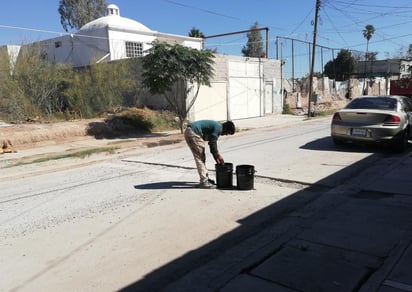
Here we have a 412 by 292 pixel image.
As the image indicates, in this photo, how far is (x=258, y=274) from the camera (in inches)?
133

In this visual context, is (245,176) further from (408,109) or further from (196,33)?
(196,33)

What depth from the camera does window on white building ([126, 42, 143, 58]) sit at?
26688 mm

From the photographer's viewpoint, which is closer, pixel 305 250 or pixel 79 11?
pixel 305 250

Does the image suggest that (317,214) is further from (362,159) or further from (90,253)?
(362,159)

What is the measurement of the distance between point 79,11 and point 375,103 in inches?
1875

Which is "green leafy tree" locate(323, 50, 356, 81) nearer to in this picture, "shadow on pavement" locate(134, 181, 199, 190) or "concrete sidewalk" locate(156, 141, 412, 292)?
"shadow on pavement" locate(134, 181, 199, 190)

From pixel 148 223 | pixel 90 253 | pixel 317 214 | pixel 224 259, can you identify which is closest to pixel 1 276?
pixel 90 253

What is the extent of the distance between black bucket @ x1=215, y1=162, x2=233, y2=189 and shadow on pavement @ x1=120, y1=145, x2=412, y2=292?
1222 millimetres

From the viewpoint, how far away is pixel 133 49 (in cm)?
2703

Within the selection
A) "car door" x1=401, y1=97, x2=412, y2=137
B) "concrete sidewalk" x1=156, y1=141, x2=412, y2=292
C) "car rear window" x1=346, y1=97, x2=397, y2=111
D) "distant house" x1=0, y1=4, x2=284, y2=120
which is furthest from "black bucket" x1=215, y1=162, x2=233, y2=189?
"distant house" x1=0, y1=4, x2=284, y2=120

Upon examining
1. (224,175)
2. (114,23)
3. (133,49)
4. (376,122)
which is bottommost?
(224,175)

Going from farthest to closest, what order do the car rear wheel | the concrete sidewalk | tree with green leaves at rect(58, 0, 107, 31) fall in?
tree with green leaves at rect(58, 0, 107, 31)
the car rear wheel
the concrete sidewalk

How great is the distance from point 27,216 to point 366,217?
198 inches

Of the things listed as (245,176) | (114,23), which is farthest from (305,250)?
(114,23)
